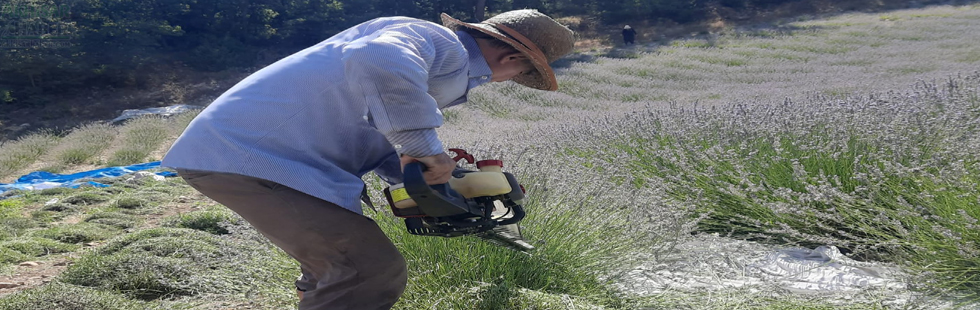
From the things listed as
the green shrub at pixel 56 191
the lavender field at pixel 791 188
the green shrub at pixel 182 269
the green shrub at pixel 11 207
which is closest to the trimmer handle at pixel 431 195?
the lavender field at pixel 791 188

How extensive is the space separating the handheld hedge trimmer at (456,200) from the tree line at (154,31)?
63.4 feet

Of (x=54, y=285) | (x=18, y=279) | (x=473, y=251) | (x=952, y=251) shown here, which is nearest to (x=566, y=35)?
(x=473, y=251)

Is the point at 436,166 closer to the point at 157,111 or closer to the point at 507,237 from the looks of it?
the point at 507,237

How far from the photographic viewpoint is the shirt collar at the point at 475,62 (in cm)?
219

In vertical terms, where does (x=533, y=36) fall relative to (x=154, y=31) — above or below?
above

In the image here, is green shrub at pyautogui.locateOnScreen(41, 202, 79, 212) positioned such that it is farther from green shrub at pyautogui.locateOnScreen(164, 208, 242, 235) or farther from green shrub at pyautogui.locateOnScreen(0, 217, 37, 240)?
green shrub at pyautogui.locateOnScreen(164, 208, 242, 235)

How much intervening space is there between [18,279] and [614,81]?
39.0 feet

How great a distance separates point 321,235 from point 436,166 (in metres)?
0.34

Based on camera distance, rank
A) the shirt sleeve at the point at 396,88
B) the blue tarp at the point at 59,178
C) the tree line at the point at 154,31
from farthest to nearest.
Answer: the tree line at the point at 154,31 < the blue tarp at the point at 59,178 < the shirt sleeve at the point at 396,88

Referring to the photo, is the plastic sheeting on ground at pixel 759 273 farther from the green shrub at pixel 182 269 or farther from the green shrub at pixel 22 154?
the green shrub at pixel 22 154

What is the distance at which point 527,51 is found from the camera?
220cm

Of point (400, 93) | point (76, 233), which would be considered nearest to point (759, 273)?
point (400, 93)

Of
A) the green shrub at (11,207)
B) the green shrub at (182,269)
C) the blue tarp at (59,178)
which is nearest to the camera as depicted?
the green shrub at (182,269)

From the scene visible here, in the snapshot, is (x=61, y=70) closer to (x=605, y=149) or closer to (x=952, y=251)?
(x=605, y=149)
